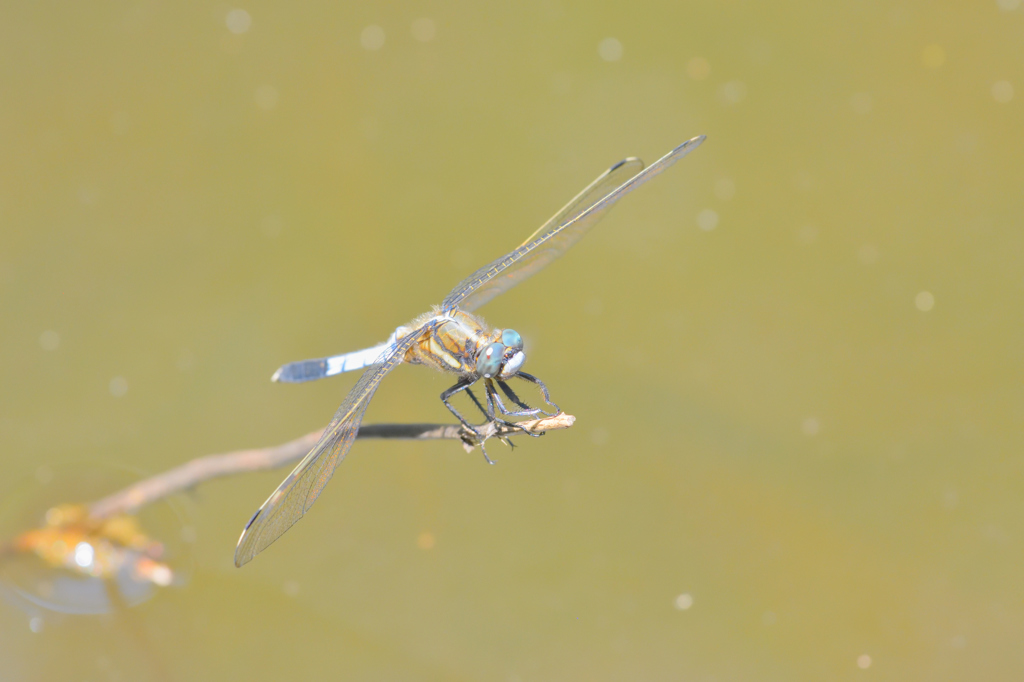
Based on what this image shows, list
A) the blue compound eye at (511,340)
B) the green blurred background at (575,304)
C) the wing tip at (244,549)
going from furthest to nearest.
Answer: the green blurred background at (575,304) → the blue compound eye at (511,340) → the wing tip at (244,549)

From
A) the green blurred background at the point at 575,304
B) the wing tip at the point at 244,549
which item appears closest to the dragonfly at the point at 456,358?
the wing tip at the point at 244,549

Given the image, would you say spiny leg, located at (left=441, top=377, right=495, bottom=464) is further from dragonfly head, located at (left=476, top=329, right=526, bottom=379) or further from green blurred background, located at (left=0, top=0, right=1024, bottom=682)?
green blurred background, located at (left=0, top=0, right=1024, bottom=682)

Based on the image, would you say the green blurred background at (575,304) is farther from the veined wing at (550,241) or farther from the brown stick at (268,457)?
the veined wing at (550,241)

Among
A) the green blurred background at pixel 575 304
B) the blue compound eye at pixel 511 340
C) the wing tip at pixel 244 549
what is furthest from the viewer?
the green blurred background at pixel 575 304

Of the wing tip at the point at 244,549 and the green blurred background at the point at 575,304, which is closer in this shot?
the wing tip at the point at 244,549

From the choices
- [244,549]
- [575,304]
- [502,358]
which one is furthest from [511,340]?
[575,304]

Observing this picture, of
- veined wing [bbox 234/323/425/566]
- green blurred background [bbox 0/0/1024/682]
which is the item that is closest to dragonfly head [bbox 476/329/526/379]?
veined wing [bbox 234/323/425/566]

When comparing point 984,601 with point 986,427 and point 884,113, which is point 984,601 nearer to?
point 986,427
